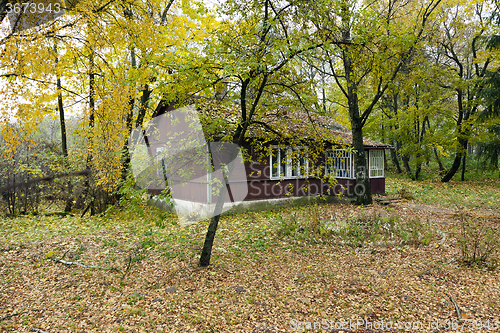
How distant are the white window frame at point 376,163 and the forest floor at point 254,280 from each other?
718cm

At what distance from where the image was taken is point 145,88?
14.2 meters

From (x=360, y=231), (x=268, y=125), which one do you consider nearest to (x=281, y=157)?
(x=360, y=231)

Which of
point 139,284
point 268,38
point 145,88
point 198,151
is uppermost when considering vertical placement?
point 145,88

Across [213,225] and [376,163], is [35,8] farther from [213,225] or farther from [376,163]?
[376,163]

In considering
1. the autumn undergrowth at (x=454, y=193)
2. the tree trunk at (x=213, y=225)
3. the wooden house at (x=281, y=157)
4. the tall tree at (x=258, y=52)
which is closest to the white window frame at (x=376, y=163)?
the wooden house at (x=281, y=157)

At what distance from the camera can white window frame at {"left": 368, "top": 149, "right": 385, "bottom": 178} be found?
16844 mm

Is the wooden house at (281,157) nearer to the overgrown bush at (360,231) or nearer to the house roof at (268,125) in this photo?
the house roof at (268,125)

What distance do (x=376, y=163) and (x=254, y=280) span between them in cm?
1345

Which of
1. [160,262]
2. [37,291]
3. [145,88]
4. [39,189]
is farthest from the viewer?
[145,88]

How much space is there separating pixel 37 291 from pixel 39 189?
894 cm

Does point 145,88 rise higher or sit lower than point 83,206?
higher

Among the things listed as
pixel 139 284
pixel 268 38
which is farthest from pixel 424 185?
pixel 139 284

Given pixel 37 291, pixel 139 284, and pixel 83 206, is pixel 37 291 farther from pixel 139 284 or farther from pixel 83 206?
pixel 83 206

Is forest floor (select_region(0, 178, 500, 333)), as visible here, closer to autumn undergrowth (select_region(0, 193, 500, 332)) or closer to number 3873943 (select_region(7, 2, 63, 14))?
autumn undergrowth (select_region(0, 193, 500, 332))
